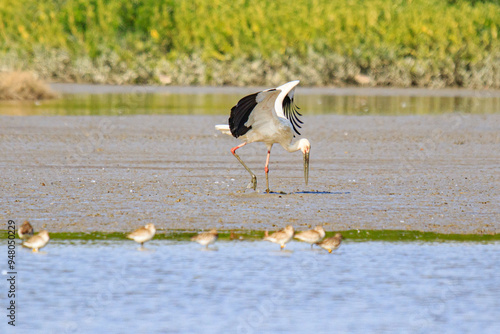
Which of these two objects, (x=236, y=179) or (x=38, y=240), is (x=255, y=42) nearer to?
(x=236, y=179)

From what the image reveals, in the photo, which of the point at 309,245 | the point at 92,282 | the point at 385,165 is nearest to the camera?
the point at 92,282

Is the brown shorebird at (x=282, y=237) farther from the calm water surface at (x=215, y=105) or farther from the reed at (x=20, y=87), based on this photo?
the reed at (x=20, y=87)

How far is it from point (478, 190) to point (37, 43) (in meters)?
30.6

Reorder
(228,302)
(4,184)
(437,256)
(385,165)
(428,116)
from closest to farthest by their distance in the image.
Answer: (228,302) < (437,256) < (4,184) < (385,165) < (428,116)

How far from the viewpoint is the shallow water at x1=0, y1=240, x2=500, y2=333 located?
644 centimetres

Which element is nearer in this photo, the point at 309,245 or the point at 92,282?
the point at 92,282

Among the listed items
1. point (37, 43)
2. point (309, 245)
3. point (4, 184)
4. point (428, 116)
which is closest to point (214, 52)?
point (37, 43)

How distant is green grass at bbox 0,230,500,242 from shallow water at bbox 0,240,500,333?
0.68ft

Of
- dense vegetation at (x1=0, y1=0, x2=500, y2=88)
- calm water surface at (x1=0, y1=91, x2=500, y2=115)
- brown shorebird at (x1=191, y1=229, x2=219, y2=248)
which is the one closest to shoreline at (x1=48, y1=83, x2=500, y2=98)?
dense vegetation at (x1=0, y1=0, x2=500, y2=88)

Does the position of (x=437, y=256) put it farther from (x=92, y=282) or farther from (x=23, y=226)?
(x=23, y=226)

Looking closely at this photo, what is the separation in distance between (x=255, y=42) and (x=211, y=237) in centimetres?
2948

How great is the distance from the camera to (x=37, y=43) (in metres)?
40.2

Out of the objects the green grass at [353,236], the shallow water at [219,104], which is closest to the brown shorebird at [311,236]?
the green grass at [353,236]

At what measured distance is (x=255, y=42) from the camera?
3753 cm
